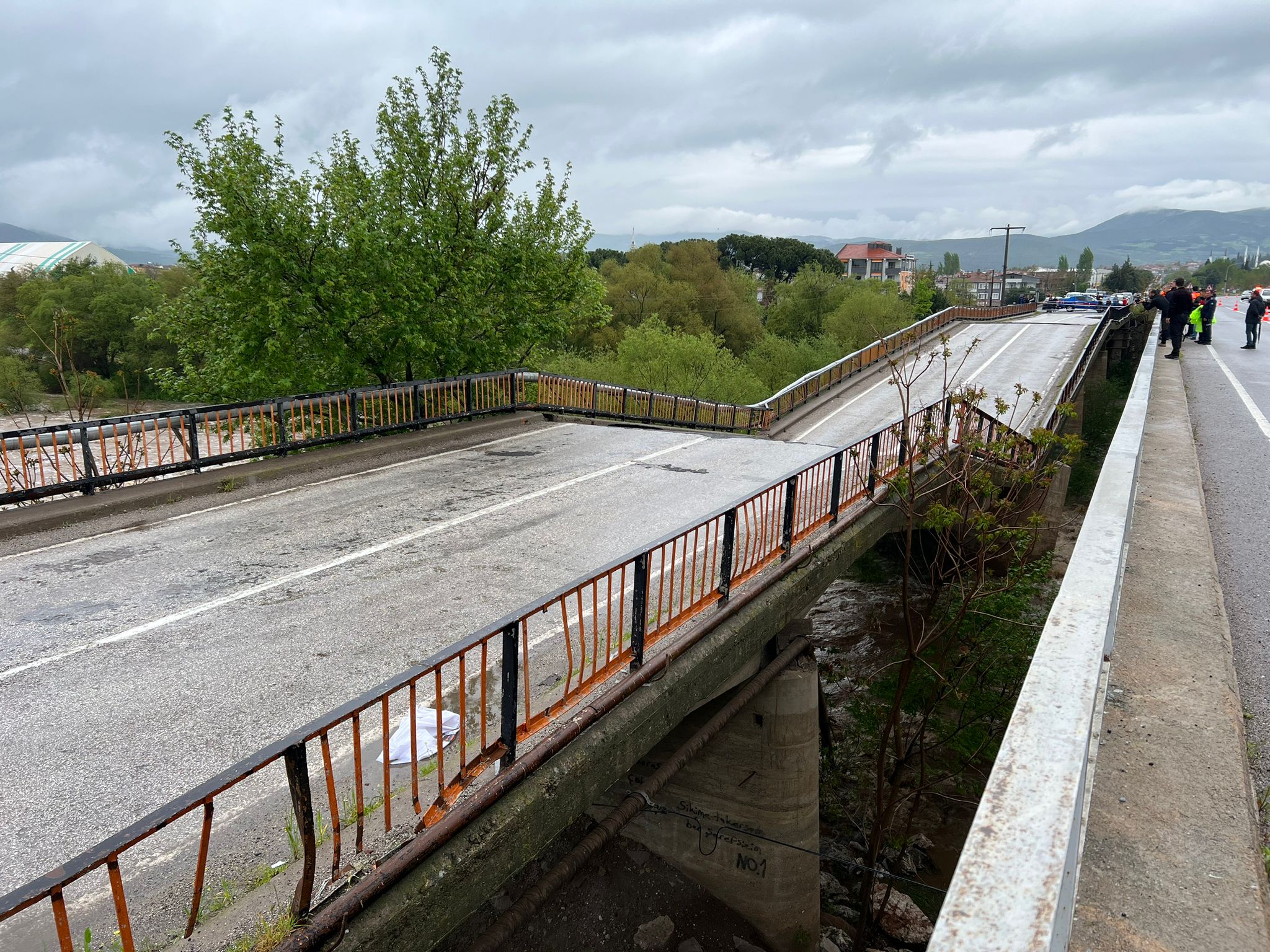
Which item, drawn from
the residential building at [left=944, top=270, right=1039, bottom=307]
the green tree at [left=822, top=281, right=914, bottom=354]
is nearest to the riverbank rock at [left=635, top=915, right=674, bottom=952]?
the green tree at [left=822, top=281, right=914, bottom=354]

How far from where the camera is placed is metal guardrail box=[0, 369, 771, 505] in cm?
938

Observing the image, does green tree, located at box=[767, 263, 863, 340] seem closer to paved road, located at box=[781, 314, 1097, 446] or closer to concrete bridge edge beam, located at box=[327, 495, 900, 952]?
paved road, located at box=[781, 314, 1097, 446]

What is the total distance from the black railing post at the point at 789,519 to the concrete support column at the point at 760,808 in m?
2.05

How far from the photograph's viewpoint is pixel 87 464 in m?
9.67

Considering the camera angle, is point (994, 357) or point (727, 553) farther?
point (994, 357)

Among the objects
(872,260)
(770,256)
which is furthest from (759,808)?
(872,260)

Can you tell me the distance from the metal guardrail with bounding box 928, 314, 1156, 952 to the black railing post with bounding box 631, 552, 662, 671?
2.49 metres

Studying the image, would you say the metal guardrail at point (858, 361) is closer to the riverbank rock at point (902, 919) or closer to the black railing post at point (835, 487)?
the black railing post at point (835, 487)

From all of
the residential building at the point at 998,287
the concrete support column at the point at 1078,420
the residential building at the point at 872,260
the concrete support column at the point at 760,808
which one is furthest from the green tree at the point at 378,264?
the residential building at the point at 872,260

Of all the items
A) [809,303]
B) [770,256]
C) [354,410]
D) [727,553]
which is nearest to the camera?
[727,553]

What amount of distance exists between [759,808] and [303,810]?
25.2ft

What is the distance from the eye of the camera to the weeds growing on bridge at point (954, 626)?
916 centimetres

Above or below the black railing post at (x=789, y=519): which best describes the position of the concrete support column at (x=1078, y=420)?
below

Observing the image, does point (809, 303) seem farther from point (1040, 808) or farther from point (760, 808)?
point (1040, 808)
